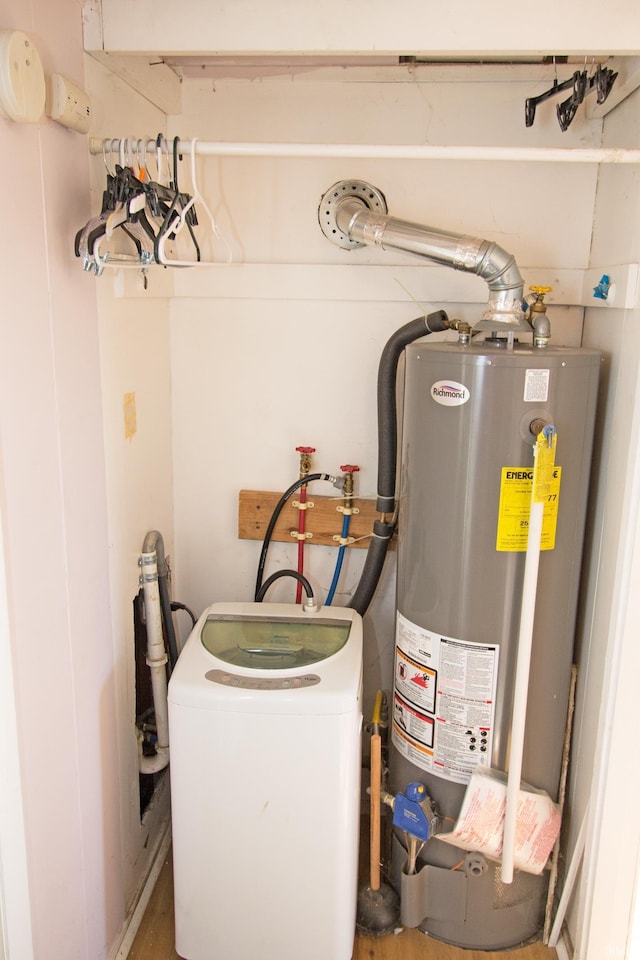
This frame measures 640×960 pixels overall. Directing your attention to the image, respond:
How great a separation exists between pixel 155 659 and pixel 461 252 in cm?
122

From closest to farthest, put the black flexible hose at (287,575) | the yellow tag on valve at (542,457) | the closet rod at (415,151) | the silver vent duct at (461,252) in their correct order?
1. the closet rod at (415,151)
2. the yellow tag on valve at (542,457)
3. the silver vent duct at (461,252)
4. the black flexible hose at (287,575)

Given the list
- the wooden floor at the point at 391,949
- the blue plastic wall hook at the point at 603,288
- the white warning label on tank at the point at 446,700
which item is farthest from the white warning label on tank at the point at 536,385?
the wooden floor at the point at 391,949

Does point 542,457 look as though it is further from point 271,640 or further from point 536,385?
point 271,640

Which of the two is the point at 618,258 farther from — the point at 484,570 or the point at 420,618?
the point at 420,618

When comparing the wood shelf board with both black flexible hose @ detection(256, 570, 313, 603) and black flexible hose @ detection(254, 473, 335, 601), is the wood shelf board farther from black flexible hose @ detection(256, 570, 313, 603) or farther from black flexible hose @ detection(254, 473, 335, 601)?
black flexible hose @ detection(256, 570, 313, 603)

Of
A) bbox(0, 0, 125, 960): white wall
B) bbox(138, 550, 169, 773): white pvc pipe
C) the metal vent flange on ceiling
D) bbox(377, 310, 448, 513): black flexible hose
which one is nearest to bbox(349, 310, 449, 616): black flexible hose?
bbox(377, 310, 448, 513): black flexible hose

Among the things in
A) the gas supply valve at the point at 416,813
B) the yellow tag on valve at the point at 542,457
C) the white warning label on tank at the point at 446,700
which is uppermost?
the yellow tag on valve at the point at 542,457

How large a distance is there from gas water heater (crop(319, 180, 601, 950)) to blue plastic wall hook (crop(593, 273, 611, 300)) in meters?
0.14

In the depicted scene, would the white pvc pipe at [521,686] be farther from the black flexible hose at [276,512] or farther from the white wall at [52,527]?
the white wall at [52,527]

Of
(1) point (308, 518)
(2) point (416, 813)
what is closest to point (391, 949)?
(2) point (416, 813)

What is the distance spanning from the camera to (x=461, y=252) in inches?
64.6

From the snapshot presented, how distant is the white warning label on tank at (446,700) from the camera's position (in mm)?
1666

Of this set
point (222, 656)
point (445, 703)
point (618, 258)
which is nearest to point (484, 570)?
point (445, 703)

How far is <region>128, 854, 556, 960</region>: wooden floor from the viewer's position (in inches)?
69.9
